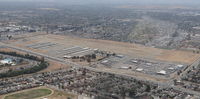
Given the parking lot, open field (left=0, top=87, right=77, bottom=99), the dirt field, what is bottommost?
the parking lot

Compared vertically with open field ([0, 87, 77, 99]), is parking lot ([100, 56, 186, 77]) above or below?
below

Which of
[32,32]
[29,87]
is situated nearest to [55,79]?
[29,87]

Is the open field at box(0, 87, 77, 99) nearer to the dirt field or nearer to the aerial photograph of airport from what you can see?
the aerial photograph of airport

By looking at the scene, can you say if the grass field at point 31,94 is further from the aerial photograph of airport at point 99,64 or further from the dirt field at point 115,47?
the dirt field at point 115,47

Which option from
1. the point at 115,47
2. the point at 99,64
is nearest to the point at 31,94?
the point at 99,64

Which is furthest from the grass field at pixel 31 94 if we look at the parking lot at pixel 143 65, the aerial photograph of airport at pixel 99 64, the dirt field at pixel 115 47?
the dirt field at pixel 115 47

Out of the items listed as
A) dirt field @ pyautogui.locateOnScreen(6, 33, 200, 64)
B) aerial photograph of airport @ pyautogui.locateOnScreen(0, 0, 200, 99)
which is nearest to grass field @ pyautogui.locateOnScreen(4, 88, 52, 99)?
aerial photograph of airport @ pyautogui.locateOnScreen(0, 0, 200, 99)

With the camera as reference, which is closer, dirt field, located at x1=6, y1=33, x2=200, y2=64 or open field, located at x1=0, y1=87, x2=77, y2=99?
open field, located at x1=0, y1=87, x2=77, y2=99

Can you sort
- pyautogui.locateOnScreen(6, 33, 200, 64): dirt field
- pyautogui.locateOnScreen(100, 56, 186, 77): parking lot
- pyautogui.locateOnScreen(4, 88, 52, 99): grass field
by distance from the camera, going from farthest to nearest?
pyautogui.locateOnScreen(6, 33, 200, 64): dirt field, pyautogui.locateOnScreen(100, 56, 186, 77): parking lot, pyautogui.locateOnScreen(4, 88, 52, 99): grass field

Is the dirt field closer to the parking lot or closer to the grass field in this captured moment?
the parking lot

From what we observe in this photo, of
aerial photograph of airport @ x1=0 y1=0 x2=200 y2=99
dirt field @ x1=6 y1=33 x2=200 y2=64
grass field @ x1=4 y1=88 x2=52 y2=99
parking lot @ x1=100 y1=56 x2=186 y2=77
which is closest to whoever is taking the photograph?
grass field @ x1=4 y1=88 x2=52 y2=99
